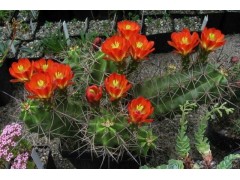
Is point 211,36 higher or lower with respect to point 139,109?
higher

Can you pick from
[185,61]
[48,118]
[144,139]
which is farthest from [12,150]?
[185,61]

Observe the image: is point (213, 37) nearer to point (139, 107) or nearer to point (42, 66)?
point (139, 107)

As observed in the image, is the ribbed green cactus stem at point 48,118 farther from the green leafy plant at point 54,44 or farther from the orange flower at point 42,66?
the green leafy plant at point 54,44

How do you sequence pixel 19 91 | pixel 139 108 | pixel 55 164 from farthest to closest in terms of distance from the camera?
1. pixel 19 91
2. pixel 55 164
3. pixel 139 108

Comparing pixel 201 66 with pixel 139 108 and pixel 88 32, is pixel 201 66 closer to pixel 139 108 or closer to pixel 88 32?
pixel 139 108

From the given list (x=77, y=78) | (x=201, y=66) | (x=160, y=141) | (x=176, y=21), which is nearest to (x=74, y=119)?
(x=77, y=78)

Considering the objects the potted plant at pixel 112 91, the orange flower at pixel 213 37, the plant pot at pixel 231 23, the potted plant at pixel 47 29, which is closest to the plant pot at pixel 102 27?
the potted plant at pixel 47 29

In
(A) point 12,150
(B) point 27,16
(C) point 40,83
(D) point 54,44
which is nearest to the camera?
(C) point 40,83
